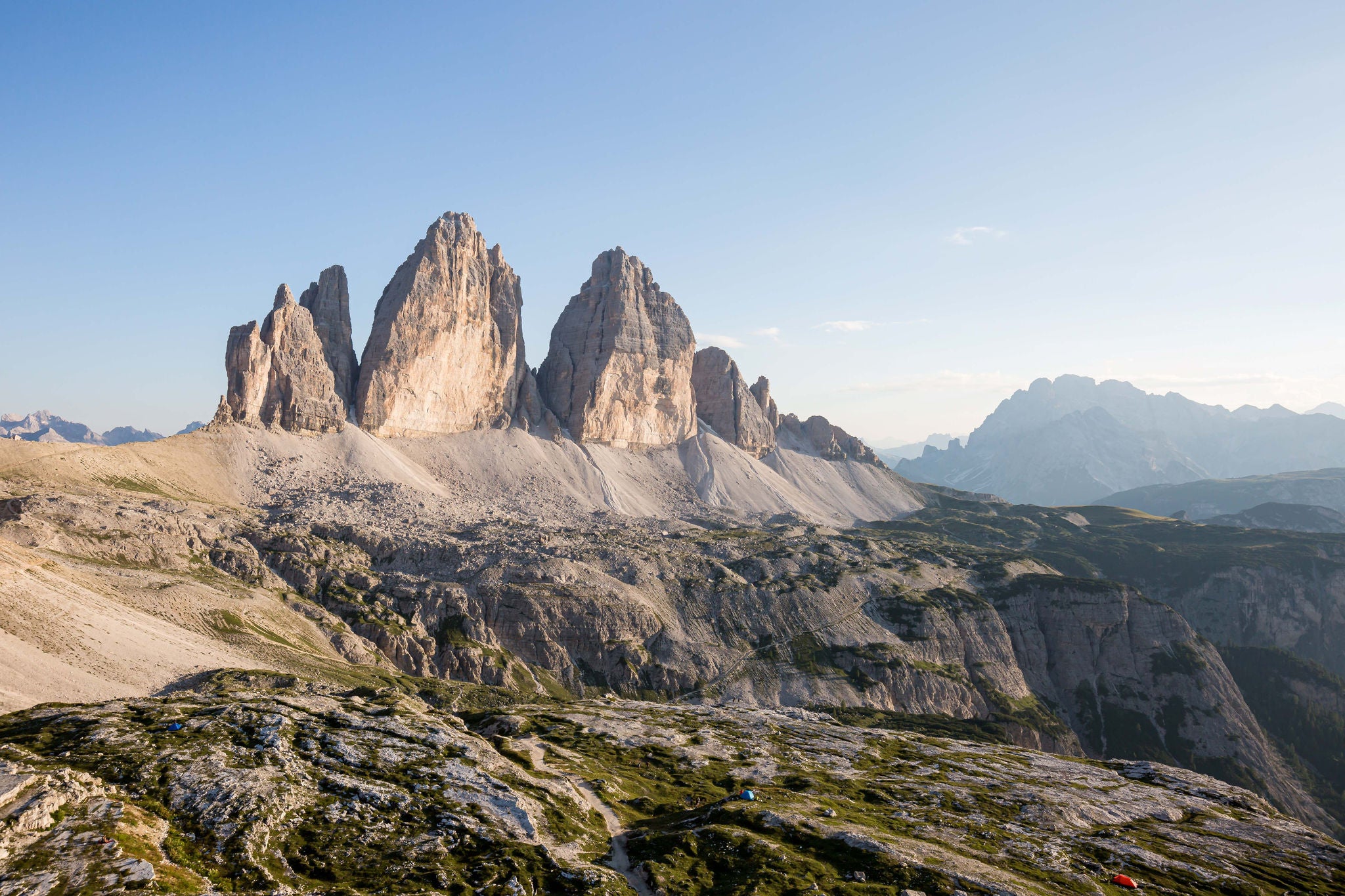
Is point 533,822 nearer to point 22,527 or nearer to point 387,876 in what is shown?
point 387,876

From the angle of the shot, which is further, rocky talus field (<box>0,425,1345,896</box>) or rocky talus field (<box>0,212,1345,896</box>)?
rocky talus field (<box>0,425,1345,896</box>)

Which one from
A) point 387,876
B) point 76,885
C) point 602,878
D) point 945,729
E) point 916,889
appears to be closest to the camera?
point 76,885

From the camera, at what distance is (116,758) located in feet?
184

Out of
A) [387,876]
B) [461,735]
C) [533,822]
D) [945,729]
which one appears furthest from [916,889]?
[945,729]

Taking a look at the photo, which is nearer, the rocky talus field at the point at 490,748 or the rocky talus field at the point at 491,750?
the rocky talus field at the point at 491,750

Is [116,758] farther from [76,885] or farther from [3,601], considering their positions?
[3,601]

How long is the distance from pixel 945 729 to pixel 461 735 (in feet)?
431

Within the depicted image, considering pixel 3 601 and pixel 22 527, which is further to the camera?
pixel 22 527

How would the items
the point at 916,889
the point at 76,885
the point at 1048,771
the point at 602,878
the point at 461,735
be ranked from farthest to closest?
the point at 1048,771
the point at 461,735
the point at 916,889
the point at 602,878
the point at 76,885

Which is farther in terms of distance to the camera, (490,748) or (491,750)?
(490,748)

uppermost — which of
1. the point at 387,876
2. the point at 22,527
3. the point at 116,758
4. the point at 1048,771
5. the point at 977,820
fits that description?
the point at 22,527

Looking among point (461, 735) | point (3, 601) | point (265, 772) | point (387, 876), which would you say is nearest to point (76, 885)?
point (387, 876)

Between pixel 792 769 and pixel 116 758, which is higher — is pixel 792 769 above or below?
below

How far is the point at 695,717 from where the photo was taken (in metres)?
131
